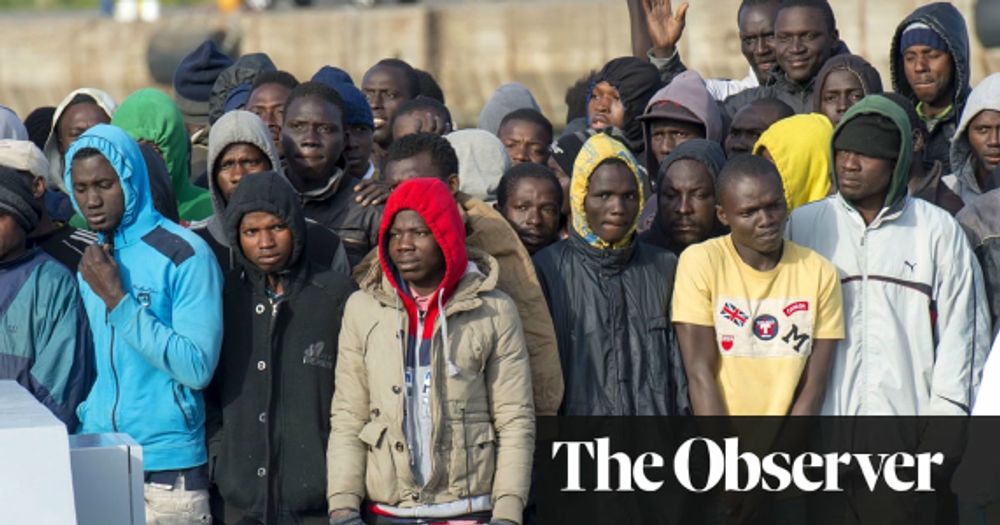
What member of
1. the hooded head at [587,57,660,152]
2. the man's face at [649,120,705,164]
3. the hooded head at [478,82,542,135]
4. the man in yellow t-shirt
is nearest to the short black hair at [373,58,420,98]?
the hooded head at [478,82,542,135]

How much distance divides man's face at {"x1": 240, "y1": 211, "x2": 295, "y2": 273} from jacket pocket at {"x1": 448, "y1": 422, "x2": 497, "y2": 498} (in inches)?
35.6

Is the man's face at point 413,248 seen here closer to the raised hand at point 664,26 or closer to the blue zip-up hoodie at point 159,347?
the blue zip-up hoodie at point 159,347

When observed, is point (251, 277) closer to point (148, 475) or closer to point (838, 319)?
point (148, 475)

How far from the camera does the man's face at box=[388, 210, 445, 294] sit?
6.41m

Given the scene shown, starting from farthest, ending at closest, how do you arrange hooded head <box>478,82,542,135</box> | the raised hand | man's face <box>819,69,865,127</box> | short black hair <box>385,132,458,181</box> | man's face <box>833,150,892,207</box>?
hooded head <box>478,82,542,135</box>
the raised hand
man's face <box>819,69,865,127</box>
short black hair <box>385,132,458,181</box>
man's face <box>833,150,892,207</box>

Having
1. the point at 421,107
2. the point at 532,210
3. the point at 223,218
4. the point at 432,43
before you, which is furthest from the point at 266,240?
the point at 432,43

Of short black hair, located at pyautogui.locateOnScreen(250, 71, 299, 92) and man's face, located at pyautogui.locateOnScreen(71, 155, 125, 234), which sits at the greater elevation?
short black hair, located at pyautogui.locateOnScreen(250, 71, 299, 92)

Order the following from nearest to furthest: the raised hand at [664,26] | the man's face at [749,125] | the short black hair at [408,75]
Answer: the man's face at [749,125]
the short black hair at [408,75]
the raised hand at [664,26]

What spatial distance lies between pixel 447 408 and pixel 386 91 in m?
3.97

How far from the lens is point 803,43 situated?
940cm

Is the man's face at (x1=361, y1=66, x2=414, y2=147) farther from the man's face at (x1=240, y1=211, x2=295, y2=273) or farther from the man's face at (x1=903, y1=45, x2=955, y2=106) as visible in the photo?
the man's face at (x1=240, y1=211, x2=295, y2=273)

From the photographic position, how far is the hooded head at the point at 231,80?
9.73 metres

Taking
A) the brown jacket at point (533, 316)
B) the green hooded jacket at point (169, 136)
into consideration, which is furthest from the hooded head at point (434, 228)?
the green hooded jacket at point (169, 136)

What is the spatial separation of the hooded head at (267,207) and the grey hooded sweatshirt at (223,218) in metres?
0.20
